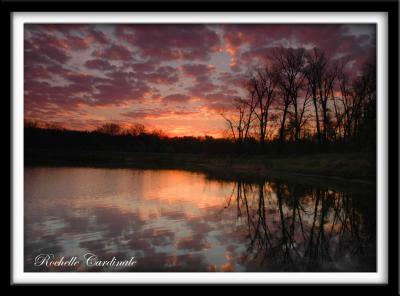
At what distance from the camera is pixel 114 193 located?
533 inches

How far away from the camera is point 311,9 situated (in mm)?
5992

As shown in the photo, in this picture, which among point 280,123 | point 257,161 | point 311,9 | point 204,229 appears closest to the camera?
point 311,9

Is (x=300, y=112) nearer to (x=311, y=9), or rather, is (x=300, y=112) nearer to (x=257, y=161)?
(x=257, y=161)

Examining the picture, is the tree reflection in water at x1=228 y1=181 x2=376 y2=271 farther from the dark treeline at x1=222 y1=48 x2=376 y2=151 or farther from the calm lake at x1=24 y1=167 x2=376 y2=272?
the dark treeline at x1=222 y1=48 x2=376 y2=151

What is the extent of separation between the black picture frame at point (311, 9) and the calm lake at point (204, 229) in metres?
0.57

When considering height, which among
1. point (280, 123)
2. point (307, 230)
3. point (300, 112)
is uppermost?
point (300, 112)

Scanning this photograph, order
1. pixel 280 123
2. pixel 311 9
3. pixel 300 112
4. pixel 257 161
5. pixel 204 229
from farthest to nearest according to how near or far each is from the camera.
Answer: pixel 257 161 < pixel 300 112 < pixel 280 123 < pixel 204 229 < pixel 311 9

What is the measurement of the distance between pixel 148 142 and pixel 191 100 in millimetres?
6650

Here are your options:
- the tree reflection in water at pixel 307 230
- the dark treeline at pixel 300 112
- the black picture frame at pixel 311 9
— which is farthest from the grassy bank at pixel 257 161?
the black picture frame at pixel 311 9

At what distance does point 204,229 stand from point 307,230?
112 inches

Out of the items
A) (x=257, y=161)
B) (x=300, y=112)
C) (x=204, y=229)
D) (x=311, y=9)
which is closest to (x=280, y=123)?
(x=300, y=112)

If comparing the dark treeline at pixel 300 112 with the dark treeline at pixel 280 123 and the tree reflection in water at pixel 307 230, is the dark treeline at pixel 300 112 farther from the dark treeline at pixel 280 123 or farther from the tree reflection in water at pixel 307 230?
the tree reflection in water at pixel 307 230

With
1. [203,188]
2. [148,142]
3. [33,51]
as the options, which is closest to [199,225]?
[33,51]
